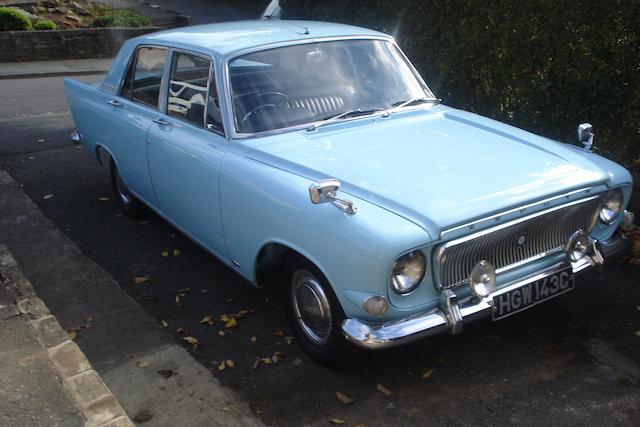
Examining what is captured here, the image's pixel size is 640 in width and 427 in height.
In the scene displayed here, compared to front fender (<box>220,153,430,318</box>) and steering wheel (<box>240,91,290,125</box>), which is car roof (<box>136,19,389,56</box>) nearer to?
steering wheel (<box>240,91,290,125</box>)

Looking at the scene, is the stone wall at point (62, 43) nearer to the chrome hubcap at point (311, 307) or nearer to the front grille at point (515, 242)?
the chrome hubcap at point (311, 307)

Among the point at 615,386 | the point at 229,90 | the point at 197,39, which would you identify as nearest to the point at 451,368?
the point at 615,386

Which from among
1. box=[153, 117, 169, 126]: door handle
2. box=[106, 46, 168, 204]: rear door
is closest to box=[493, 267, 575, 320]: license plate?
box=[153, 117, 169, 126]: door handle

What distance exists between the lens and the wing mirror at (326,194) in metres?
3.06

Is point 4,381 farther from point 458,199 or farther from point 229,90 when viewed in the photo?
point 458,199

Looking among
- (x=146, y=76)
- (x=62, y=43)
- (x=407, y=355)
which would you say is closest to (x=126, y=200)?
(x=146, y=76)

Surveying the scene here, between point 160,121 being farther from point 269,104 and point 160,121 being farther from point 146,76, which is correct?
point 269,104

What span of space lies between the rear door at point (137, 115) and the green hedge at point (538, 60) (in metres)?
3.15

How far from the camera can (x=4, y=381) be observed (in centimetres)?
323

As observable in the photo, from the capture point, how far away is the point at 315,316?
11.4 feet

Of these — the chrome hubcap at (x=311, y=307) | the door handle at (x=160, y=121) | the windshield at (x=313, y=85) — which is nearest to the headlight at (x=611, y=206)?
the windshield at (x=313, y=85)

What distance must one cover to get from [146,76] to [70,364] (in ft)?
8.52

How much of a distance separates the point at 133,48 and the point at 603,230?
3.96m

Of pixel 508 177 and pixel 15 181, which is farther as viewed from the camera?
pixel 15 181
